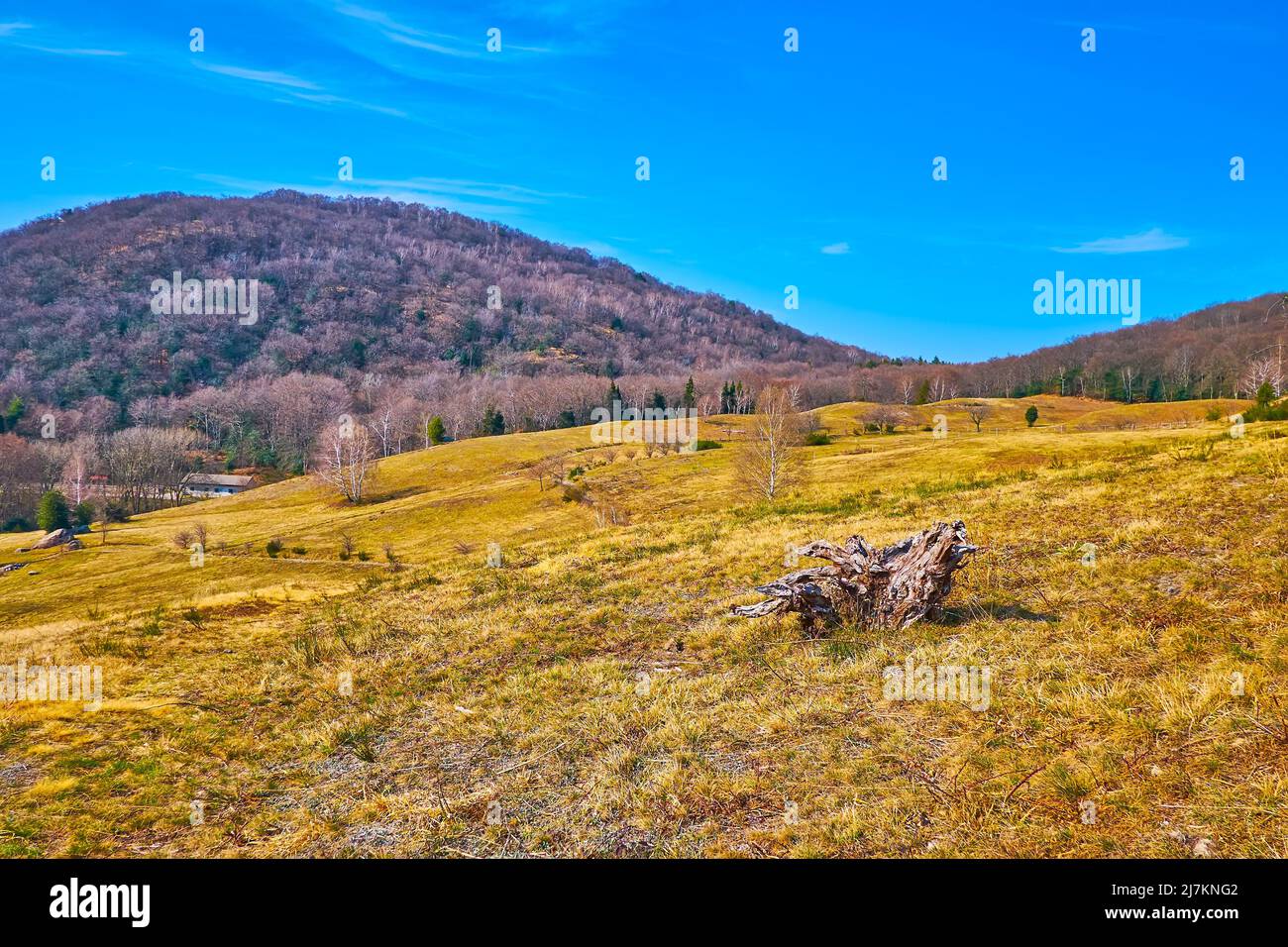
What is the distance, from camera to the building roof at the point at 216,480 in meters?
138

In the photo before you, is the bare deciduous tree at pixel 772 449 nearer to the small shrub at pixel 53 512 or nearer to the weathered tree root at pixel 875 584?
the weathered tree root at pixel 875 584

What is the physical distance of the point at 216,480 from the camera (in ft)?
467

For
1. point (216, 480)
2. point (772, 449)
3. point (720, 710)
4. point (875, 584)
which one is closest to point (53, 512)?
point (216, 480)

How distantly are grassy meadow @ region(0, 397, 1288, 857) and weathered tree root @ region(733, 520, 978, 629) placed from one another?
0.48 meters

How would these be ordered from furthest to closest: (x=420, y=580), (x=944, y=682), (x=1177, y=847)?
(x=420, y=580) → (x=944, y=682) → (x=1177, y=847)

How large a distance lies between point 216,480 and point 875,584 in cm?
16639

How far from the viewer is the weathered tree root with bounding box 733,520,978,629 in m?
10.1

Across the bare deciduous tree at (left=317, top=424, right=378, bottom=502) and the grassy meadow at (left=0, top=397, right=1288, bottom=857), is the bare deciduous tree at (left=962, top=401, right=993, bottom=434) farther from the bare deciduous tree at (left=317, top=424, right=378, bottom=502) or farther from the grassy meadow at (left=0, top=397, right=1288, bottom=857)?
the grassy meadow at (left=0, top=397, right=1288, bottom=857)

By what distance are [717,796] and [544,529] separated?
65.0m

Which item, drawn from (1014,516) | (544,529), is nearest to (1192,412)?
(544,529)

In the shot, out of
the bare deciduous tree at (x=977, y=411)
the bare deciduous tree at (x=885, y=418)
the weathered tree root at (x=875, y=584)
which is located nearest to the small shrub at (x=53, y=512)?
the weathered tree root at (x=875, y=584)

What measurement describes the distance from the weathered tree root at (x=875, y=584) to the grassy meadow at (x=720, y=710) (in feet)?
1.57
